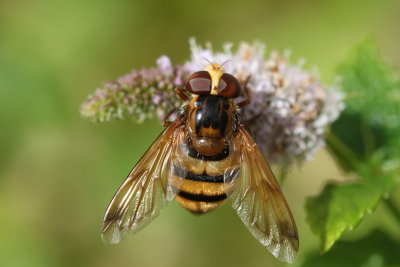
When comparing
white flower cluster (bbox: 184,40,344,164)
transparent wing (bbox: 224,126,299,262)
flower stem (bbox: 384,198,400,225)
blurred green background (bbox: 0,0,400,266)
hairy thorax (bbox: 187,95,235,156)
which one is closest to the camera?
transparent wing (bbox: 224,126,299,262)

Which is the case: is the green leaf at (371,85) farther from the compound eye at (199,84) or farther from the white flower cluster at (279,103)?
the compound eye at (199,84)

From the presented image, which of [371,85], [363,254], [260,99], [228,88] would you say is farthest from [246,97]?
[363,254]

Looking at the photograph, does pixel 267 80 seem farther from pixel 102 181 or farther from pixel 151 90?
pixel 102 181

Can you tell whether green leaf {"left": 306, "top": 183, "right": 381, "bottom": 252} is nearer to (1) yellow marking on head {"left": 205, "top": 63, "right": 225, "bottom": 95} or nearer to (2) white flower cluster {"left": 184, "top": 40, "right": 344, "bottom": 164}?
(2) white flower cluster {"left": 184, "top": 40, "right": 344, "bottom": 164}

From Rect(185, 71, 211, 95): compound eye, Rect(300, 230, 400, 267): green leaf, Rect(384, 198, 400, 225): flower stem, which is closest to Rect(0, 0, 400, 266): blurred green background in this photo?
Rect(300, 230, 400, 267): green leaf

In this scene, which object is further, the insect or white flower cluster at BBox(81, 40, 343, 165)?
white flower cluster at BBox(81, 40, 343, 165)


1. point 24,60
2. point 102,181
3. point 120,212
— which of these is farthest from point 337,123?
point 24,60

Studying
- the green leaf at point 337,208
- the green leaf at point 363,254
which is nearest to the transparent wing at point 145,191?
the green leaf at point 337,208
